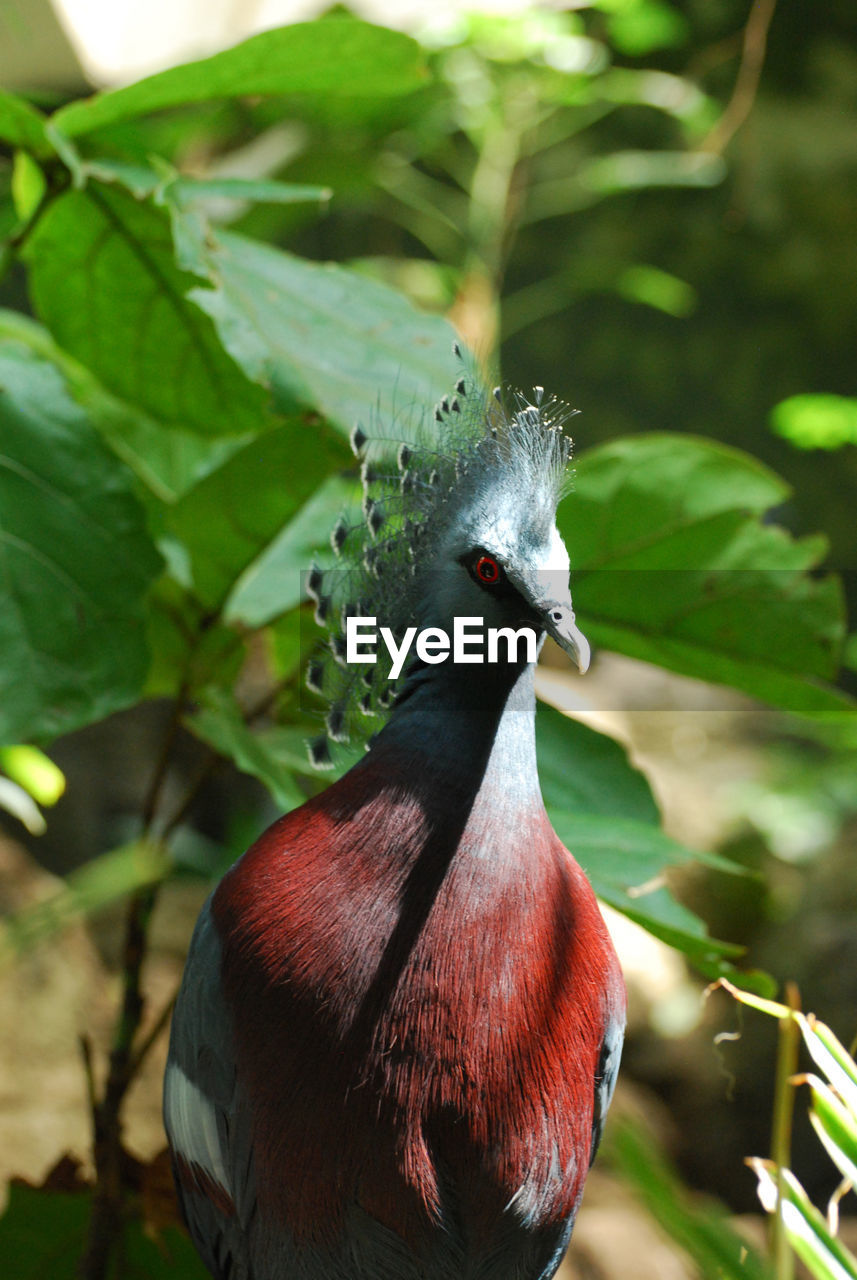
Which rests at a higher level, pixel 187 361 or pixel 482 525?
pixel 187 361

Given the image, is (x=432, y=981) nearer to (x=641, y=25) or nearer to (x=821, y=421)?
(x=821, y=421)

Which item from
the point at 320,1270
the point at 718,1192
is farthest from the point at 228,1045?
the point at 718,1192

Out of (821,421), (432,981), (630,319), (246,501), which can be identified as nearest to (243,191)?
(246,501)

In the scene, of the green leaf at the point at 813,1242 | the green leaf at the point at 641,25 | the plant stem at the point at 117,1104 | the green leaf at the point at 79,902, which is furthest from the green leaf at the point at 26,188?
the green leaf at the point at 641,25

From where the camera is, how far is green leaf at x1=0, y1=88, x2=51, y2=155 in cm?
81

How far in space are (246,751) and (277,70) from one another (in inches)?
23.6

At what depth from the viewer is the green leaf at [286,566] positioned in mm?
949

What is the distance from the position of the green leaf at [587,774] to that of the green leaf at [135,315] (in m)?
0.41

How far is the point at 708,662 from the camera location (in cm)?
88

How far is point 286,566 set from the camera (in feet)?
3.32

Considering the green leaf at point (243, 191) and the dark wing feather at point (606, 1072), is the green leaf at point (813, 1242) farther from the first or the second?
the green leaf at point (243, 191)

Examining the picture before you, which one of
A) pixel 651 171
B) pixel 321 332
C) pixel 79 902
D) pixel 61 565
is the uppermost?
pixel 651 171

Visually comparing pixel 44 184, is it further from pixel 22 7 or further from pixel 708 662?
pixel 22 7

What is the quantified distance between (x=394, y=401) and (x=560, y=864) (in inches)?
13.7
